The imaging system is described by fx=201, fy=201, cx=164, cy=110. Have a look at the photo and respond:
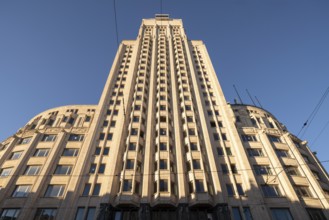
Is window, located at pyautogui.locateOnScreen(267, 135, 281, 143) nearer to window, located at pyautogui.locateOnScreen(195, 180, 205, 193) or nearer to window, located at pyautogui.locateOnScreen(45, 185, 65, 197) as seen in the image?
window, located at pyautogui.locateOnScreen(195, 180, 205, 193)

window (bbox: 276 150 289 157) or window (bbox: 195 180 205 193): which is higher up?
window (bbox: 276 150 289 157)

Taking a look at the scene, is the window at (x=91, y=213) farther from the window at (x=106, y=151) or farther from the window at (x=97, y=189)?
the window at (x=106, y=151)

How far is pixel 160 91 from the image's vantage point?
177 feet

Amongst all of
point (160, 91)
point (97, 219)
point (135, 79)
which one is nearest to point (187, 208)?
point (97, 219)

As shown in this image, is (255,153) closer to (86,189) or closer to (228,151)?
(228,151)

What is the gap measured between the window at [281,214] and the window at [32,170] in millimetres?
39292

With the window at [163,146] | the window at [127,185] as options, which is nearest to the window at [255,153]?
the window at [163,146]

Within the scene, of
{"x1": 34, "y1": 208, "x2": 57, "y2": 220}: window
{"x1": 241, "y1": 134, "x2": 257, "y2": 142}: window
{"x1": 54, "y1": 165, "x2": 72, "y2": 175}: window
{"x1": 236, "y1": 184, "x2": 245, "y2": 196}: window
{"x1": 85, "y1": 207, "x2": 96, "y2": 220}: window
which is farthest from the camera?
{"x1": 241, "y1": 134, "x2": 257, "y2": 142}: window

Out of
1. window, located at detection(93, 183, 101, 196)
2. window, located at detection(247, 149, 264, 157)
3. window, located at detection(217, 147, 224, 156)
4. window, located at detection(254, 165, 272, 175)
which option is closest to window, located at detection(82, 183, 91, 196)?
window, located at detection(93, 183, 101, 196)

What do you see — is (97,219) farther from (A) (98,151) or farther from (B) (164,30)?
(B) (164,30)

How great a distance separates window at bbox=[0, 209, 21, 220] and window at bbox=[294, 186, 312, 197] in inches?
1753

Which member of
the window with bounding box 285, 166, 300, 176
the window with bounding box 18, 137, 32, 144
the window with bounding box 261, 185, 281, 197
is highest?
the window with bounding box 18, 137, 32, 144

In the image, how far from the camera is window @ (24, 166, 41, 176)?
34888 millimetres

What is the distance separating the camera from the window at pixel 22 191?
32.1m
